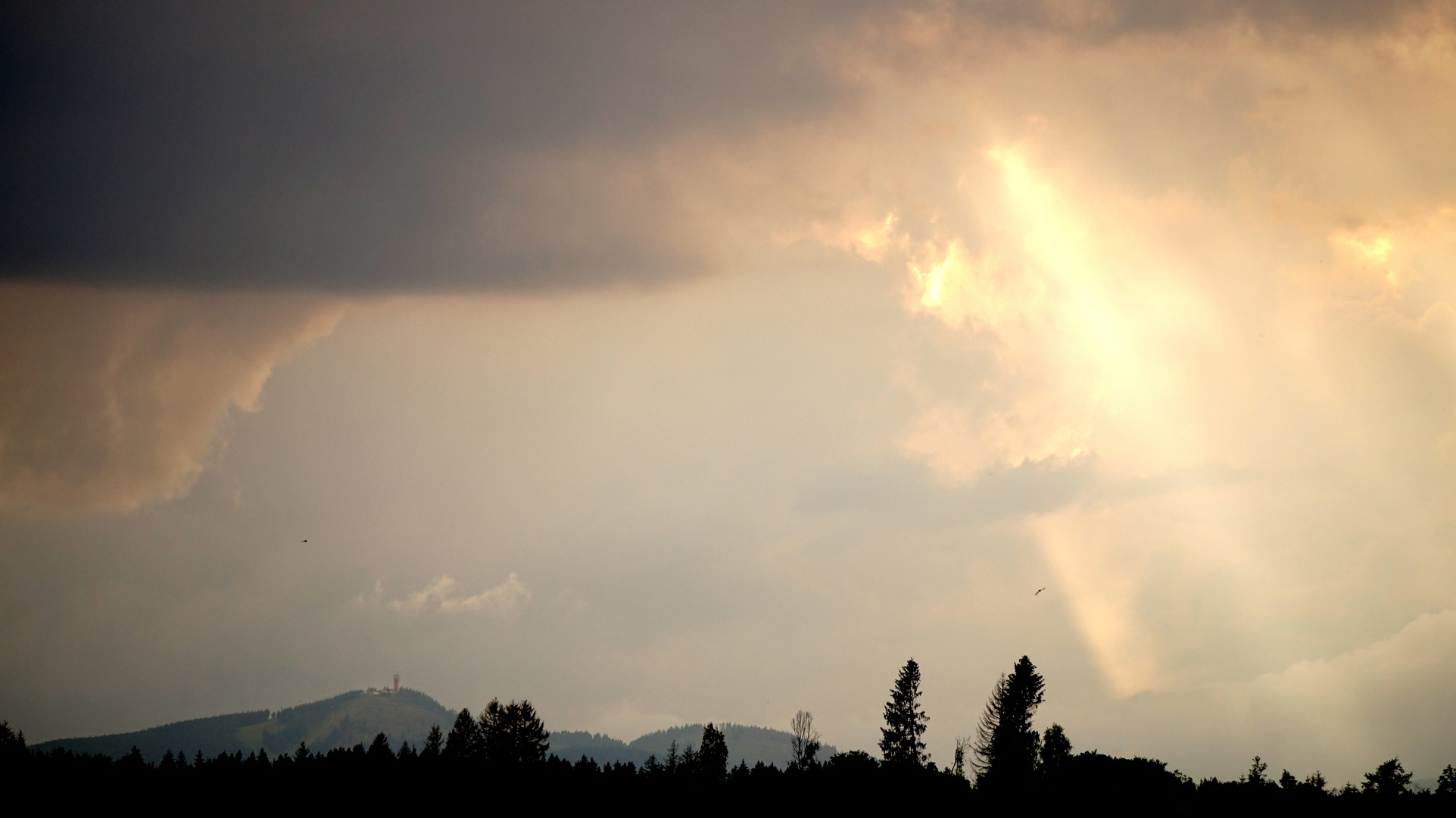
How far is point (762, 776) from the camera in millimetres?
140500

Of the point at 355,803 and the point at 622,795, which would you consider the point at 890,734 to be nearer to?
the point at 622,795

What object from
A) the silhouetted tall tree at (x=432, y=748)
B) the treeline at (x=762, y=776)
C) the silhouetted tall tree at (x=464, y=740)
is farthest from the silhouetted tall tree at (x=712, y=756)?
the silhouetted tall tree at (x=432, y=748)

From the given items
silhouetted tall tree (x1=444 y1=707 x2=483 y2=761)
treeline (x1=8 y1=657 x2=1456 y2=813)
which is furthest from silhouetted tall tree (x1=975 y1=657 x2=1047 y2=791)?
silhouetted tall tree (x1=444 y1=707 x2=483 y2=761)

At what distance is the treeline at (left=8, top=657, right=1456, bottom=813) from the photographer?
12300cm

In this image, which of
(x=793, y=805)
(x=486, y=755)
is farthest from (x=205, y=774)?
(x=793, y=805)

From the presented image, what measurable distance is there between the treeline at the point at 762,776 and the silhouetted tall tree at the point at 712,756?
249 millimetres

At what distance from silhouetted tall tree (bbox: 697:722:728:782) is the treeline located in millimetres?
249

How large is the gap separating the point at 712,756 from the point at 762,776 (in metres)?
16.1

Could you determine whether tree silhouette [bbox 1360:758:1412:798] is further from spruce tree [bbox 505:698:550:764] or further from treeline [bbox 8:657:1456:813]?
spruce tree [bbox 505:698:550:764]

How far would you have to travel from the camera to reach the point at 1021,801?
128250 mm

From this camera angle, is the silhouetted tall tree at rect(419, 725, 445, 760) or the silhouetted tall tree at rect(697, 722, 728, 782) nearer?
the silhouetted tall tree at rect(419, 725, 445, 760)

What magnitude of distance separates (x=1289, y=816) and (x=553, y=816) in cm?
8364

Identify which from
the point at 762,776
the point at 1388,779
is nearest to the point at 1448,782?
the point at 1388,779

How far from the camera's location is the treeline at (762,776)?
12300 cm
